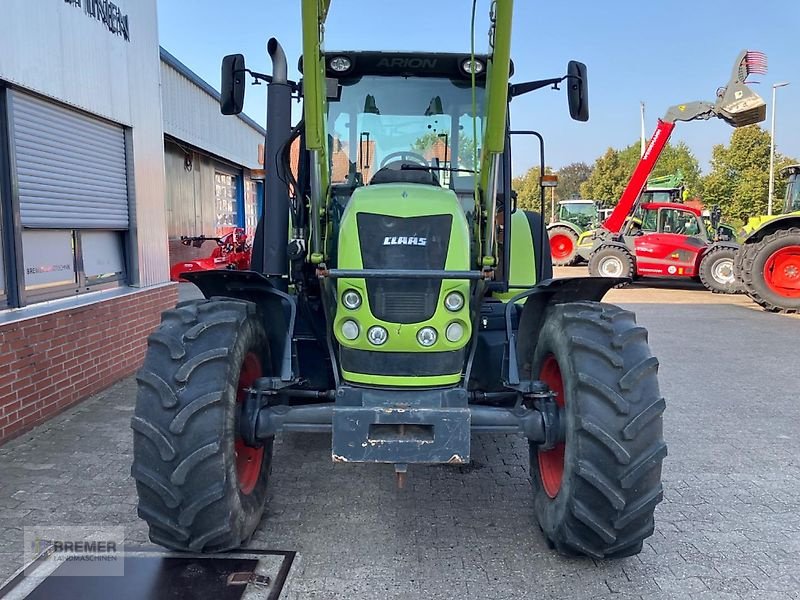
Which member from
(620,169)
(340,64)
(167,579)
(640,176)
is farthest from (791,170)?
(620,169)

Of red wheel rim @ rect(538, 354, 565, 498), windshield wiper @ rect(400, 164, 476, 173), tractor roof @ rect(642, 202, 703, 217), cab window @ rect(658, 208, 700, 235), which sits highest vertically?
tractor roof @ rect(642, 202, 703, 217)

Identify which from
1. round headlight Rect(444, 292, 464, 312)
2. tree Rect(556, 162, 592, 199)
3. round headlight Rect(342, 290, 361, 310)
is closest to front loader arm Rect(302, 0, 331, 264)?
round headlight Rect(342, 290, 361, 310)

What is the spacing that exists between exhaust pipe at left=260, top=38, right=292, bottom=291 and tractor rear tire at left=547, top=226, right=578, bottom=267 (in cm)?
1799

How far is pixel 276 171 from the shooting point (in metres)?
3.97

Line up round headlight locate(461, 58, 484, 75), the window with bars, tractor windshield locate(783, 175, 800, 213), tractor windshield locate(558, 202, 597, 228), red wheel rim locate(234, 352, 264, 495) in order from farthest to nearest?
1. tractor windshield locate(558, 202, 597, 228)
2. the window with bars
3. tractor windshield locate(783, 175, 800, 213)
4. round headlight locate(461, 58, 484, 75)
5. red wheel rim locate(234, 352, 264, 495)

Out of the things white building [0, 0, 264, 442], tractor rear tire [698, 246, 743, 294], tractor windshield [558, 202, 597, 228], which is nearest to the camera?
white building [0, 0, 264, 442]

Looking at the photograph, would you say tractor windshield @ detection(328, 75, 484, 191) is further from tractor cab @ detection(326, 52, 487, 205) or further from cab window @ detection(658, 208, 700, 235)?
cab window @ detection(658, 208, 700, 235)

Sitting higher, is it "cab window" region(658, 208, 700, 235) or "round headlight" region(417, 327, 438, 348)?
"cab window" region(658, 208, 700, 235)

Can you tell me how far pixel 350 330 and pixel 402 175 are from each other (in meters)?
1.22

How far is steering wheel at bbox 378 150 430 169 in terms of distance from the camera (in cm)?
438

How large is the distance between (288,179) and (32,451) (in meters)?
2.77

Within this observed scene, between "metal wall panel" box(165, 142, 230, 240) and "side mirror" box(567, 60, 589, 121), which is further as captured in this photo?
"metal wall panel" box(165, 142, 230, 240)

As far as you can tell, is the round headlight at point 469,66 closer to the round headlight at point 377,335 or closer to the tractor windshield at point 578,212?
the round headlight at point 377,335

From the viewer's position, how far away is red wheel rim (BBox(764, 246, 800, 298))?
40.0ft
